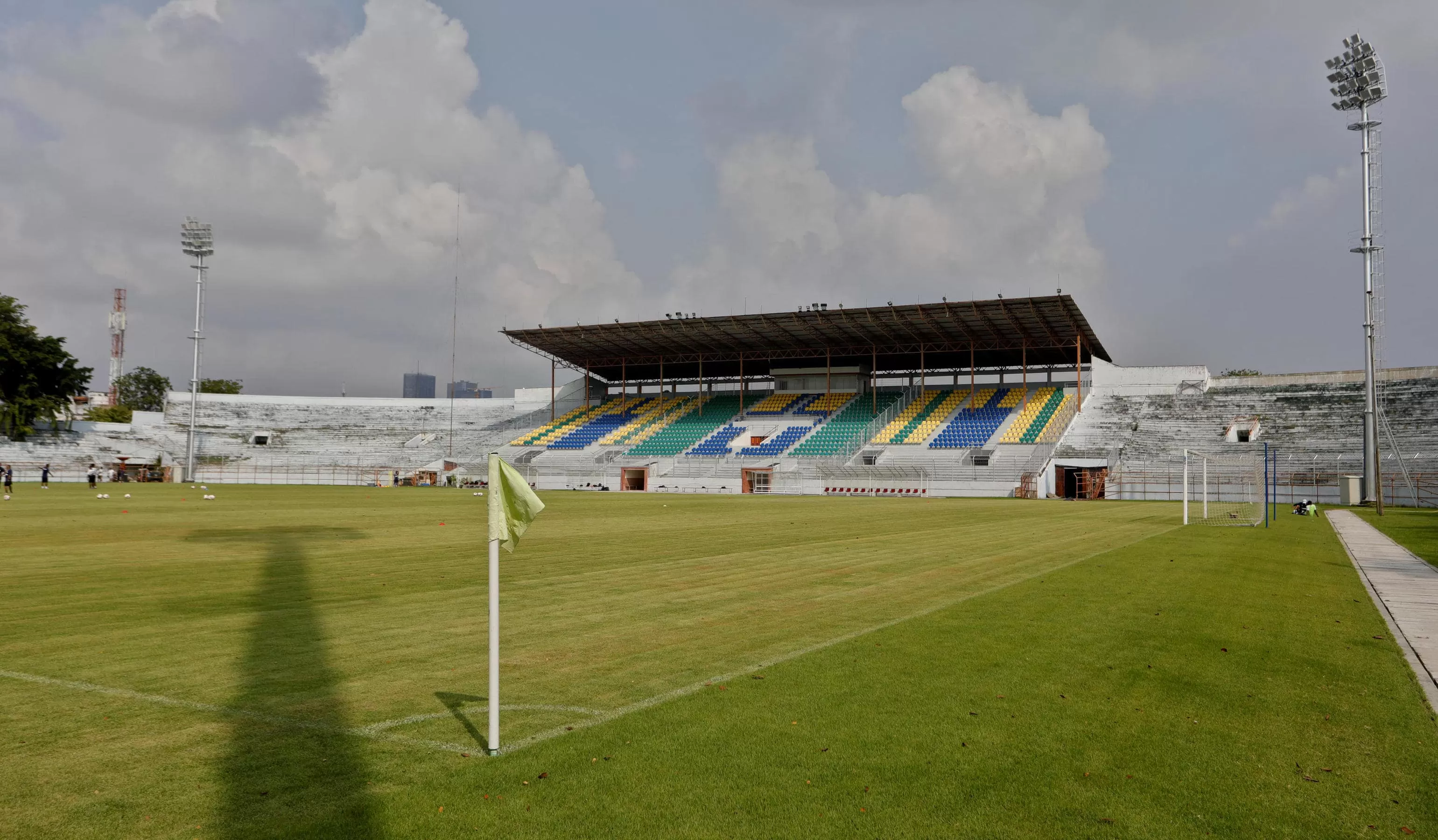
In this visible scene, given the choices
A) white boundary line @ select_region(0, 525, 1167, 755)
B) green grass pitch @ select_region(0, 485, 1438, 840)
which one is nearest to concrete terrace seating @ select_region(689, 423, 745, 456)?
green grass pitch @ select_region(0, 485, 1438, 840)

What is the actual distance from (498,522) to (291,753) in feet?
5.69

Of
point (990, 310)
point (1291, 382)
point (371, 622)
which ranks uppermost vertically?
point (990, 310)

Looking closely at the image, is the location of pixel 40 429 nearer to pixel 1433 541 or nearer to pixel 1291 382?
pixel 1433 541

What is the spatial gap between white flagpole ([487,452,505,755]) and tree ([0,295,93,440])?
76.7 metres

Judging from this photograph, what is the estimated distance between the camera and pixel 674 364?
8056cm

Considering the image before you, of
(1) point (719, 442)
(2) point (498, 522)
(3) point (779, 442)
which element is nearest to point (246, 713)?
(2) point (498, 522)

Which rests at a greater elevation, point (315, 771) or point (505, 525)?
point (505, 525)

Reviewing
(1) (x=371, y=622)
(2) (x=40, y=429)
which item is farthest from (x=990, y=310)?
(2) (x=40, y=429)

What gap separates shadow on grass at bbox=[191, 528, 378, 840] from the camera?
13.3 ft

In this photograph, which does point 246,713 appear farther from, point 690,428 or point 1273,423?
point 690,428

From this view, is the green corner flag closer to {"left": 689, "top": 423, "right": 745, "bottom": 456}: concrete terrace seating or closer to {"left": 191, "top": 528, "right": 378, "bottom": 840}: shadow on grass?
{"left": 191, "top": 528, "right": 378, "bottom": 840}: shadow on grass

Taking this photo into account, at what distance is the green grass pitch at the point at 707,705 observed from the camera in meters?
4.24

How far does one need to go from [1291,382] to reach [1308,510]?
1261 inches

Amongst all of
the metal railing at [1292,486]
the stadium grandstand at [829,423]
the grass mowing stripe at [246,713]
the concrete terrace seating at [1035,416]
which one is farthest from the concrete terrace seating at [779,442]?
the grass mowing stripe at [246,713]
